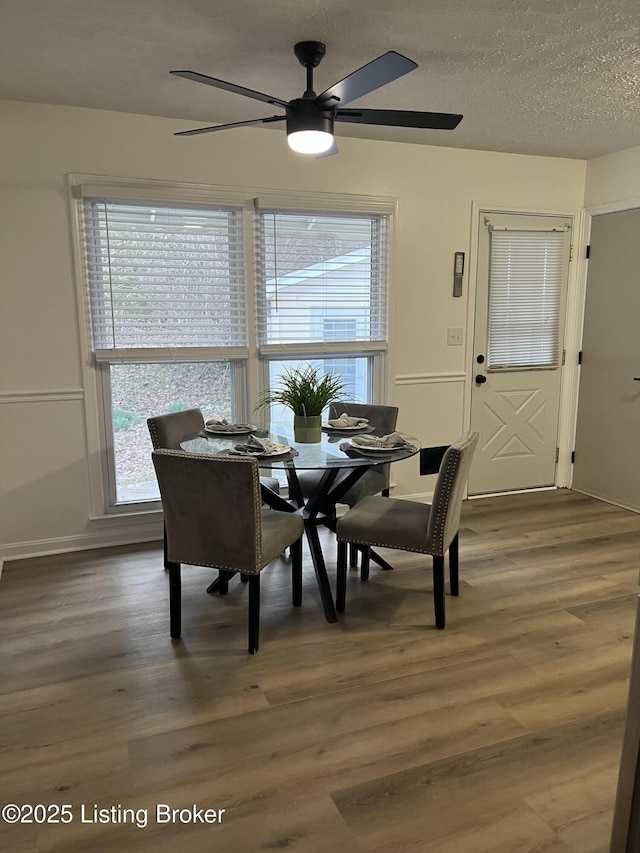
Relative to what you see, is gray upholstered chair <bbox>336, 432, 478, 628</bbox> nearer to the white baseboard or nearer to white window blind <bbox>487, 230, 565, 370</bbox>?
the white baseboard

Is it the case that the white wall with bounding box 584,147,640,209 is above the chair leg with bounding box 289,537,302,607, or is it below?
above

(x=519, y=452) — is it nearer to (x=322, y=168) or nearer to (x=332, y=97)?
(x=322, y=168)

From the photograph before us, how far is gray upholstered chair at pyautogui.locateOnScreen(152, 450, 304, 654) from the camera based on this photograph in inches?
97.1

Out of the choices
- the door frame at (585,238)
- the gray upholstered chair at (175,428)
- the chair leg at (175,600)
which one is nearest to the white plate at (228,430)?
the gray upholstered chair at (175,428)

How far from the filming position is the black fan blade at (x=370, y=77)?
2023 millimetres

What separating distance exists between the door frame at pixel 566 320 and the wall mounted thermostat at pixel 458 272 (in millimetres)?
80

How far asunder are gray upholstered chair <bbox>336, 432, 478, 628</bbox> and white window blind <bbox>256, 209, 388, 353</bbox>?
1.60 metres

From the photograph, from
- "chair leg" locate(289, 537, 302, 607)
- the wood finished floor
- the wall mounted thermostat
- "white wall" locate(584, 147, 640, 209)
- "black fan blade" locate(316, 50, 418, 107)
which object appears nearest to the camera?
the wood finished floor

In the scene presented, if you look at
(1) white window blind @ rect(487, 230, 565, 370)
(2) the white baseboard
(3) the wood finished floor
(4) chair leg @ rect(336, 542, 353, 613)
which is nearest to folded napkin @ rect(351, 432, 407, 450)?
(4) chair leg @ rect(336, 542, 353, 613)

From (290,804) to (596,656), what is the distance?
150 cm

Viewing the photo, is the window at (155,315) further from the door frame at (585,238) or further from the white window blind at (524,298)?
the door frame at (585,238)

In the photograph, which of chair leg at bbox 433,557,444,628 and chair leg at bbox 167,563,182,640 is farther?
chair leg at bbox 433,557,444,628

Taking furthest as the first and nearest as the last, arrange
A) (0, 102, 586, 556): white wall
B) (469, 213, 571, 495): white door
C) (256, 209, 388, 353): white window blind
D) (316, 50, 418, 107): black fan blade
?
(469, 213, 571, 495): white door
(256, 209, 388, 353): white window blind
(0, 102, 586, 556): white wall
(316, 50, 418, 107): black fan blade

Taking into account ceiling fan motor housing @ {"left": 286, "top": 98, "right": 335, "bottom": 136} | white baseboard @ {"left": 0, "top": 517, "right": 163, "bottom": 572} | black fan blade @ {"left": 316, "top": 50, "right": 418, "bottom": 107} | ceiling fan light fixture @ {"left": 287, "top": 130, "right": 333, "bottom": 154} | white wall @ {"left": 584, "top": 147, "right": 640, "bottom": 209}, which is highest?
white wall @ {"left": 584, "top": 147, "right": 640, "bottom": 209}
